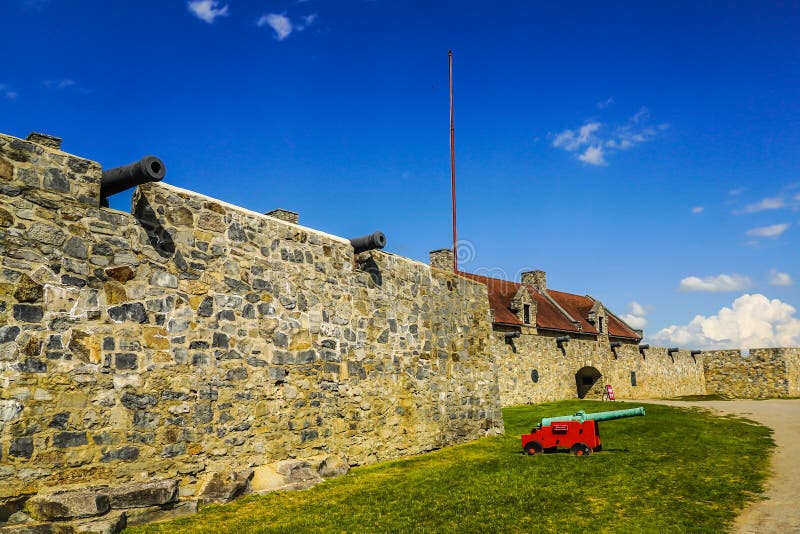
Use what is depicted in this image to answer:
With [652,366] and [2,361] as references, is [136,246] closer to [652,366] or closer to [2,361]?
[2,361]

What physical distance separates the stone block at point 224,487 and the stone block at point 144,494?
626 millimetres

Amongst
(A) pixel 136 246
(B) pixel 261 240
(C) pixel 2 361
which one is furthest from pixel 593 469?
(C) pixel 2 361

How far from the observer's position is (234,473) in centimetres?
789

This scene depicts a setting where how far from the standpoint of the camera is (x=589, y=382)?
33.5 m

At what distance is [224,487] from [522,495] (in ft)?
13.0

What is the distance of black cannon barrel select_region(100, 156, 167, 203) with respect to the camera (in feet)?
22.7

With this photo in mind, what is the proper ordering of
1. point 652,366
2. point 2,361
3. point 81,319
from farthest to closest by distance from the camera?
point 652,366
point 81,319
point 2,361

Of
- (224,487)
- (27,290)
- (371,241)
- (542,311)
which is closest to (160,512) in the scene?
(224,487)

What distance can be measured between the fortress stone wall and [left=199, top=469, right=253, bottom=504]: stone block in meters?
0.05

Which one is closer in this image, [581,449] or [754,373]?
[581,449]

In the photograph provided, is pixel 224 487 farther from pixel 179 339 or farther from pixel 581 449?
pixel 581 449

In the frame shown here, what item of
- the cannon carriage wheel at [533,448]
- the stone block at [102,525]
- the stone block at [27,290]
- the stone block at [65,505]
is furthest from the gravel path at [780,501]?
the stone block at [27,290]

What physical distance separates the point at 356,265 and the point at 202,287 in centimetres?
350

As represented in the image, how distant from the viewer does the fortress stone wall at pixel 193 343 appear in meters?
6.28
